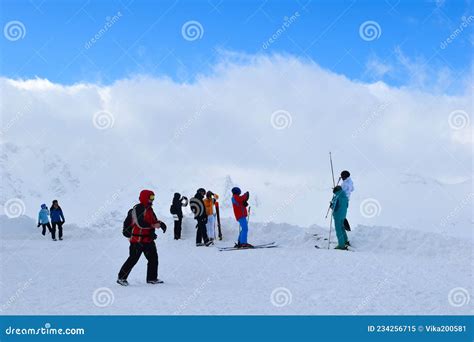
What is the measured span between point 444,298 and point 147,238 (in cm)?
509

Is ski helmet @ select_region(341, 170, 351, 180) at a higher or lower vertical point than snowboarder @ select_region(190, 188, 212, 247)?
higher

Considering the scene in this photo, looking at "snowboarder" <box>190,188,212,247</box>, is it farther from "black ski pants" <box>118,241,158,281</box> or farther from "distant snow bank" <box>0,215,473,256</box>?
"black ski pants" <box>118,241,158,281</box>

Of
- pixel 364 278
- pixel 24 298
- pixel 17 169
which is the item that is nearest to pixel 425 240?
pixel 364 278

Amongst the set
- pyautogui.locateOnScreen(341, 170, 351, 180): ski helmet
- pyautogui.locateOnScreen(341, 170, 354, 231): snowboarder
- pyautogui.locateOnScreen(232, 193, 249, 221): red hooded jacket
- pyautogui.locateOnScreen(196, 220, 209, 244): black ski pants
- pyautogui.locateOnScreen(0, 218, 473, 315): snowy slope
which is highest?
pyautogui.locateOnScreen(341, 170, 351, 180): ski helmet

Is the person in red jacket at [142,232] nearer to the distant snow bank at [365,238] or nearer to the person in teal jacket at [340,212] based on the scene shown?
the person in teal jacket at [340,212]

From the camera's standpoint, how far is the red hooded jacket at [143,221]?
9164 millimetres

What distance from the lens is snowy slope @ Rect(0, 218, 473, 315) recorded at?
7.43 m

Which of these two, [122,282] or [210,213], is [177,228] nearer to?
[210,213]

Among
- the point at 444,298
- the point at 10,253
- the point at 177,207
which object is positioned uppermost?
the point at 177,207

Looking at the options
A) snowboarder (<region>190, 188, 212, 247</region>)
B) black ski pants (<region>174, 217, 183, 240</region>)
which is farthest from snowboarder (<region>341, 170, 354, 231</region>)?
black ski pants (<region>174, 217, 183, 240</region>)

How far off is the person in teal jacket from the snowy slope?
66 cm

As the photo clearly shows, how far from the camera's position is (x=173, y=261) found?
43.0 ft

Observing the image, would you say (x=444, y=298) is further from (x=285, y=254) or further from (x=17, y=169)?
(x=17, y=169)

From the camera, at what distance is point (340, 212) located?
1331 centimetres
